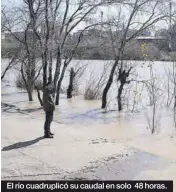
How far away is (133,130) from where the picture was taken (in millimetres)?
14984

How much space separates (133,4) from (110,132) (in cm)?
686

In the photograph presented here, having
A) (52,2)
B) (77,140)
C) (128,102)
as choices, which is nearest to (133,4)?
(52,2)

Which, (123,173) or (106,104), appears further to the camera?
(106,104)

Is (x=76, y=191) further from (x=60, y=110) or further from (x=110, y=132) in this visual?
(x=60, y=110)
